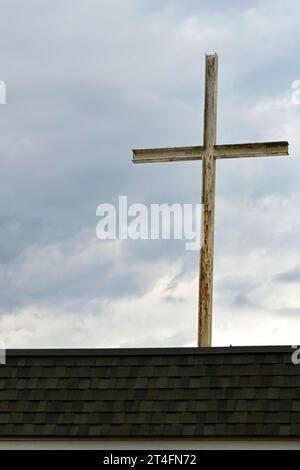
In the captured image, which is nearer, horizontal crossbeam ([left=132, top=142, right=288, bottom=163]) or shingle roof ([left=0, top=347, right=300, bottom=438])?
shingle roof ([left=0, top=347, right=300, bottom=438])

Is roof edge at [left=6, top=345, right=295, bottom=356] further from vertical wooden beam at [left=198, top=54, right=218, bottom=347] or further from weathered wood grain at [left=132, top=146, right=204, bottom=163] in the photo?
weathered wood grain at [left=132, top=146, right=204, bottom=163]

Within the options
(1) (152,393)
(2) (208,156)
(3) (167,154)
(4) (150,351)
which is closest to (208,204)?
(2) (208,156)

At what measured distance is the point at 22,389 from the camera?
11.6 m

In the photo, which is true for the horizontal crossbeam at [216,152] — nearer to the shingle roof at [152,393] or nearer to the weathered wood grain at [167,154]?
the weathered wood grain at [167,154]

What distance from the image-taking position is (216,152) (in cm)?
1450

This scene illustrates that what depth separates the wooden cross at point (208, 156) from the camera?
44.2 ft

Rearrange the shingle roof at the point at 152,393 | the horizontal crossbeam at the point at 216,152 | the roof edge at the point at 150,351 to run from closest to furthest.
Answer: the shingle roof at the point at 152,393
the roof edge at the point at 150,351
the horizontal crossbeam at the point at 216,152

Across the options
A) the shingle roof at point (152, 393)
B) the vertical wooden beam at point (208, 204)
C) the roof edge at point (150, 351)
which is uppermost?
the vertical wooden beam at point (208, 204)

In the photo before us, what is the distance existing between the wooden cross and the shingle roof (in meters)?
1.99

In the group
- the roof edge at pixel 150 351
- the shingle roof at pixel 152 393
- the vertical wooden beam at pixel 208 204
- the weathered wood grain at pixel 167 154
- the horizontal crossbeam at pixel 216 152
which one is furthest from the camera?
the weathered wood grain at pixel 167 154

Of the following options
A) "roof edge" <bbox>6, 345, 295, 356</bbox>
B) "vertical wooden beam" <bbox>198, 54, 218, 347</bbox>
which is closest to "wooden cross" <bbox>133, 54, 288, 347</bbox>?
"vertical wooden beam" <bbox>198, 54, 218, 347</bbox>

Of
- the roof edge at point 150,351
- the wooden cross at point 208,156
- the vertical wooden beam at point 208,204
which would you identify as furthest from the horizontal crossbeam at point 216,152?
the roof edge at point 150,351

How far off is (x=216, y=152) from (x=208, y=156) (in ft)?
0.42

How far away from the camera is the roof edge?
1105cm
